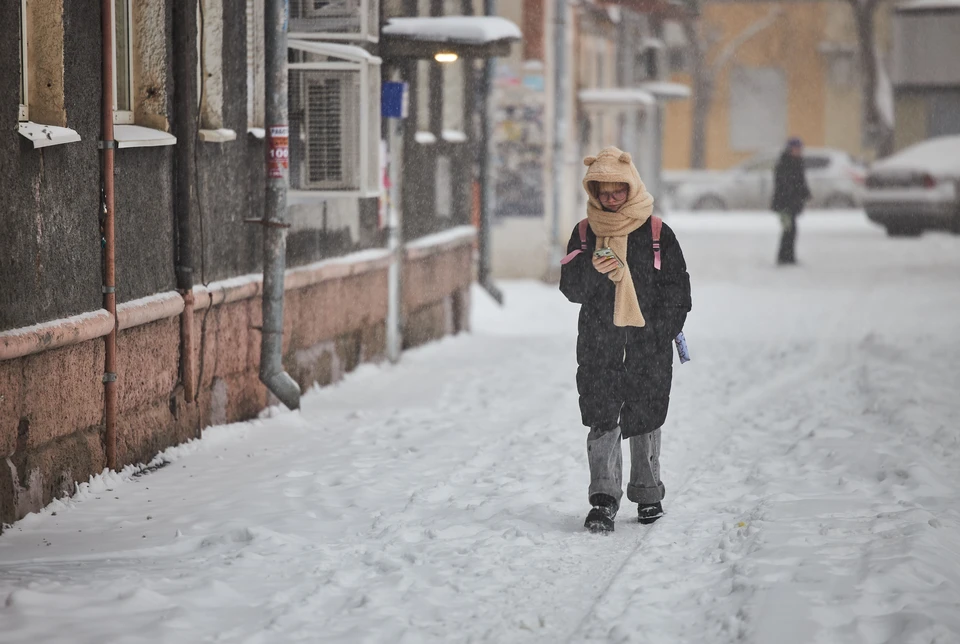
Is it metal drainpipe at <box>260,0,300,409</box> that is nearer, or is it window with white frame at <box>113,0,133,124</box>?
window with white frame at <box>113,0,133,124</box>

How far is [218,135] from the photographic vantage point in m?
9.16

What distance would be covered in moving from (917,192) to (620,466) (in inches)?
863

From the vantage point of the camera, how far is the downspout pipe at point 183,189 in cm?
866

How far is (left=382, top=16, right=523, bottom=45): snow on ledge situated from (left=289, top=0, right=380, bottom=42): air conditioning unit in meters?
1.38

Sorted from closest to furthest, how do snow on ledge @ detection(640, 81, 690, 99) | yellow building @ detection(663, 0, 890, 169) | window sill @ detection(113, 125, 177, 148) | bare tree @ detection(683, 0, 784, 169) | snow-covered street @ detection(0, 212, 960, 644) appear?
1. snow-covered street @ detection(0, 212, 960, 644)
2. window sill @ detection(113, 125, 177, 148)
3. snow on ledge @ detection(640, 81, 690, 99)
4. bare tree @ detection(683, 0, 784, 169)
5. yellow building @ detection(663, 0, 890, 169)

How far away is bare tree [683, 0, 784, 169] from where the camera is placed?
4612cm

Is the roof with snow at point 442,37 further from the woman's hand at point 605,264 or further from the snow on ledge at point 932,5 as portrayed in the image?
the snow on ledge at point 932,5

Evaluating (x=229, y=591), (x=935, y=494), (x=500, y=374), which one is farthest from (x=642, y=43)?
(x=229, y=591)

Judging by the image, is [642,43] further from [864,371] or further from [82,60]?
[82,60]

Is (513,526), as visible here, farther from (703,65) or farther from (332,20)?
(703,65)

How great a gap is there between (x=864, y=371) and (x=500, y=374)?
9.02 feet

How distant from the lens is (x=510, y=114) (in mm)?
20375

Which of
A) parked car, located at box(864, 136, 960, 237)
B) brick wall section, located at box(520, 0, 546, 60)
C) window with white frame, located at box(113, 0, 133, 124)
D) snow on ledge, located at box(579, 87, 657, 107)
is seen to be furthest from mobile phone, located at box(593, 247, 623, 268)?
parked car, located at box(864, 136, 960, 237)

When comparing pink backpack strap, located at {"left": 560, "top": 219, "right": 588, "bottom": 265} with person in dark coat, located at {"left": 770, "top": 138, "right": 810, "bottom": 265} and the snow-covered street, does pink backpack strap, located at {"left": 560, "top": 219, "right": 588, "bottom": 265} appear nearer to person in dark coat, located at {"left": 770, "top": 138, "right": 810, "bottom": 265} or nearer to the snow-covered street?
the snow-covered street
